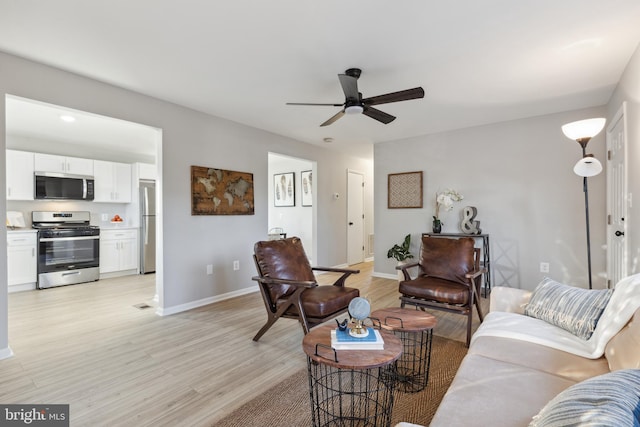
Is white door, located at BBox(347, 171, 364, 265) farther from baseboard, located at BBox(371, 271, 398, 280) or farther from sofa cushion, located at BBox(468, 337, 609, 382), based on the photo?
sofa cushion, located at BBox(468, 337, 609, 382)

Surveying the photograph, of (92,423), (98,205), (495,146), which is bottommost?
(92,423)

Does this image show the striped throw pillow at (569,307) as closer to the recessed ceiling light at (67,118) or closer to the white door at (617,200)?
the white door at (617,200)

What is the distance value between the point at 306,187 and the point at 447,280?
4132 mm

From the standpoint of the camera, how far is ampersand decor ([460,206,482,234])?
4.35 m

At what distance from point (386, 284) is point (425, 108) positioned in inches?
105

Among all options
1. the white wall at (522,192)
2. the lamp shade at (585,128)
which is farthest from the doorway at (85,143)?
the lamp shade at (585,128)

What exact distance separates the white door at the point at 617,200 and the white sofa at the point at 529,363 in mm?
1729

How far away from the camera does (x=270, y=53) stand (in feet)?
8.07

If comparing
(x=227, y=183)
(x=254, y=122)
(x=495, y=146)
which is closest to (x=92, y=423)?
(x=227, y=183)

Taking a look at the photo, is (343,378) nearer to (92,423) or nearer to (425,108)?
(92,423)

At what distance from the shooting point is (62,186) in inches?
197
